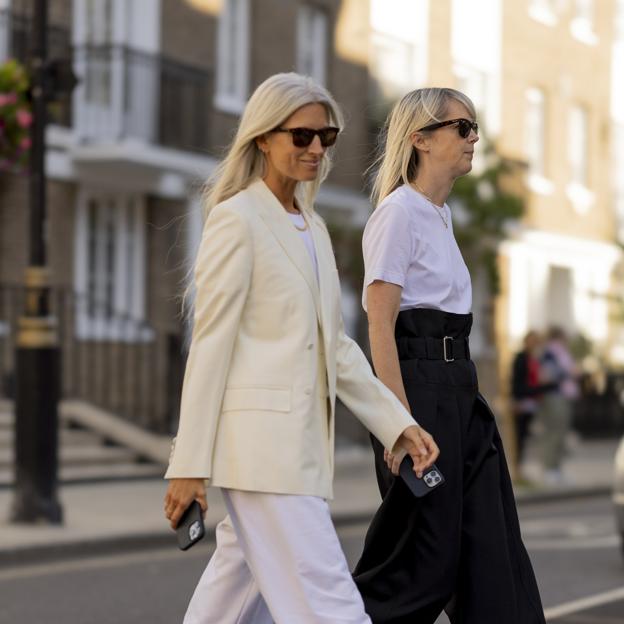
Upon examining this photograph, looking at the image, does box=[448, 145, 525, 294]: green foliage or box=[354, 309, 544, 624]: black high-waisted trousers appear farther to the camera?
box=[448, 145, 525, 294]: green foliage

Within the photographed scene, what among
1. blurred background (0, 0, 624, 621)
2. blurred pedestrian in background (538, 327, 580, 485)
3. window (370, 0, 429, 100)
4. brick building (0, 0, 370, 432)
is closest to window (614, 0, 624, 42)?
blurred background (0, 0, 624, 621)

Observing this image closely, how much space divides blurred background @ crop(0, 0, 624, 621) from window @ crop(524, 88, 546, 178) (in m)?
0.25

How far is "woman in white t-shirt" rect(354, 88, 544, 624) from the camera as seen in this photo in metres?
4.73

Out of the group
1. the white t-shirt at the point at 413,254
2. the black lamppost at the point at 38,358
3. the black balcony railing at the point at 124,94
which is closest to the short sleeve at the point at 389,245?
the white t-shirt at the point at 413,254

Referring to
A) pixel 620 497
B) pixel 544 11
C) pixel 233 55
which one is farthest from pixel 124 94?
pixel 544 11

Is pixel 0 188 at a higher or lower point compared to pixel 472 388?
higher

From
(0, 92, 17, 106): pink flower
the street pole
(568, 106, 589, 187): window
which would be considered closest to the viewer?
the street pole

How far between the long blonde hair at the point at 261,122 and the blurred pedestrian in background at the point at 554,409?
539 inches

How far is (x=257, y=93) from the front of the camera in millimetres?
4402

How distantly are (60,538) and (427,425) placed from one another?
245 inches

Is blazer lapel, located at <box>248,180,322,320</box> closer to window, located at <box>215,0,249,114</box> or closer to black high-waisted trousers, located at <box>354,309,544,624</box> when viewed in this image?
black high-waisted trousers, located at <box>354,309,544,624</box>

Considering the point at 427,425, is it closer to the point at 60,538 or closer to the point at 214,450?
the point at 214,450

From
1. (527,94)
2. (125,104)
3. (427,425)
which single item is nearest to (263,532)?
(427,425)

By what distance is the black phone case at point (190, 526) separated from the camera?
414 cm
